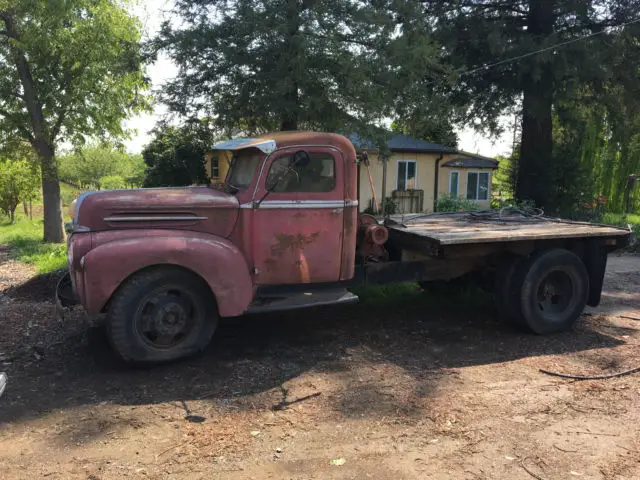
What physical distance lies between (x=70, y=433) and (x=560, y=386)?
3909 millimetres

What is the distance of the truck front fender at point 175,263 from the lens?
181 inches

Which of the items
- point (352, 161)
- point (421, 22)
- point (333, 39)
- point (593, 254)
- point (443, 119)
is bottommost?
point (593, 254)

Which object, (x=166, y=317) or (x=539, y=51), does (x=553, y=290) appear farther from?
(x=539, y=51)

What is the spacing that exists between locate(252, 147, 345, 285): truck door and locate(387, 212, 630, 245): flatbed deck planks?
1.06 meters

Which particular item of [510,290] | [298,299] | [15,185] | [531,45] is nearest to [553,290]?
[510,290]

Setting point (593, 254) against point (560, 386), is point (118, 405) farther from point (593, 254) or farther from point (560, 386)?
point (593, 254)

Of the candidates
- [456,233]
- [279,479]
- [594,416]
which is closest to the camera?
[279,479]

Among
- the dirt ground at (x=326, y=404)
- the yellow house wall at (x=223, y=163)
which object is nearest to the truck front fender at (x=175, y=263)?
the dirt ground at (x=326, y=404)

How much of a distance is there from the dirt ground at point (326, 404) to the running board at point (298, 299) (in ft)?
1.71

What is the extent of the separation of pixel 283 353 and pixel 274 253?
101 centimetres

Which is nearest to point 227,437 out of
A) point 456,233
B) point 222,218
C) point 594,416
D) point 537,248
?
point 222,218

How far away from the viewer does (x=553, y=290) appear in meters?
6.47

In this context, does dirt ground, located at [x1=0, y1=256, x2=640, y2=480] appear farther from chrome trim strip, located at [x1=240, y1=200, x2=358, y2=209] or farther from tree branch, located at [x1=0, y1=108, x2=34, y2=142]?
tree branch, located at [x1=0, y1=108, x2=34, y2=142]

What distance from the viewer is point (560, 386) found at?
469 centimetres
